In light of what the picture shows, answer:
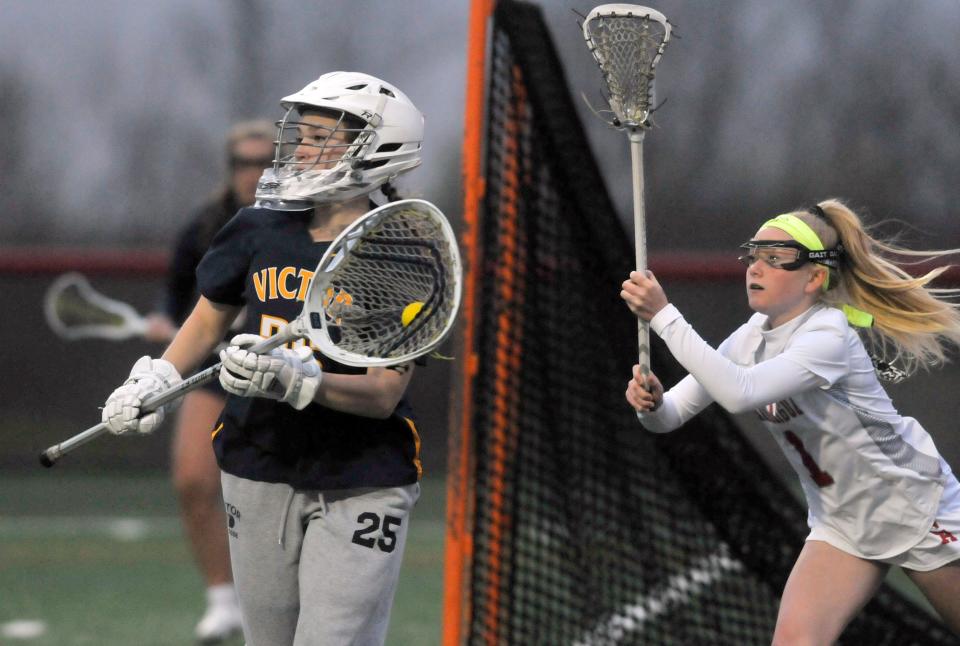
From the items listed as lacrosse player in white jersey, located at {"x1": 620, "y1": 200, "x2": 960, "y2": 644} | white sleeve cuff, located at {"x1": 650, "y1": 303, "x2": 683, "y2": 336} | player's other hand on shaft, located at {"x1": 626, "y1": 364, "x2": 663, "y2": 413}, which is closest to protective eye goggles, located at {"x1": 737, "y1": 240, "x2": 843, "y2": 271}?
lacrosse player in white jersey, located at {"x1": 620, "y1": 200, "x2": 960, "y2": 644}

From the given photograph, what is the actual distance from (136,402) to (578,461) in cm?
211

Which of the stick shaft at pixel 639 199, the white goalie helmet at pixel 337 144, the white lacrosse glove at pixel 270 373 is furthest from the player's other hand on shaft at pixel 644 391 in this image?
the white lacrosse glove at pixel 270 373

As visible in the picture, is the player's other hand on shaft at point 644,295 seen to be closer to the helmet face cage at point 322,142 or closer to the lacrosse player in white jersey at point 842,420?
the lacrosse player in white jersey at point 842,420

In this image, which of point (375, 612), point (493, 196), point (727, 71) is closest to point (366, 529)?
point (375, 612)

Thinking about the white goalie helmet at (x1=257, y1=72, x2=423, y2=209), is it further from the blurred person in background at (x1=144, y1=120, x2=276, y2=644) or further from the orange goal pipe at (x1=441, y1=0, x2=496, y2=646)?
the blurred person in background at (x1=144, y1=120, x2=276, y2=644)

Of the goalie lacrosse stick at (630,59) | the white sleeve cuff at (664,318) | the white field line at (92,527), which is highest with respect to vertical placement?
the goalie lacrosse stick at (630,59)

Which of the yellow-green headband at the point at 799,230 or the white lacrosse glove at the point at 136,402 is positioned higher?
the yellow-green headband at the point at 799,230

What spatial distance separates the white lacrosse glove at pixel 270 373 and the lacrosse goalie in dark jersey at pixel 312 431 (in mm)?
146

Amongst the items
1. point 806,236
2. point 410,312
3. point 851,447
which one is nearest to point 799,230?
point 806,236

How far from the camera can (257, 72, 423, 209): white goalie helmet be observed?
132 inches

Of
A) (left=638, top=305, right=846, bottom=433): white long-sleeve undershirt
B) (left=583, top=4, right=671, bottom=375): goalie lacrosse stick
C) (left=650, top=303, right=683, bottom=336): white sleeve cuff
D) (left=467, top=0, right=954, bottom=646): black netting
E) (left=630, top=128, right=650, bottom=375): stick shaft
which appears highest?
(left=583, top=4, right=671, bottom=375): goalie lacrosse stick

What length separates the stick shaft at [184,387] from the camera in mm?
3102

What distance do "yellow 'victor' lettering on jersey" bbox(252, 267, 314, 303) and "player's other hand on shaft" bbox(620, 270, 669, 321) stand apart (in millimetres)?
784

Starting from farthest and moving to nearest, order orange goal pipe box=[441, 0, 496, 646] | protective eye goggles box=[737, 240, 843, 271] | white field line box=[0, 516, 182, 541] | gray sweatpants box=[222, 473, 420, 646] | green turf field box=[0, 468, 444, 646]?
white field line box=[0, 516, 182, 541], green turf field box=[0, 468, 444, 646], orange goal pipe box=[441, 0, 496, 646], protective eye goggles box=[737, 240, 843, 271], gray sweatpants box=[222, 473, 420, 646]
